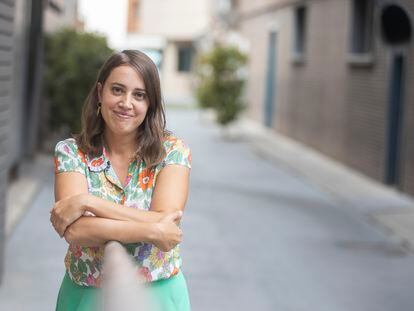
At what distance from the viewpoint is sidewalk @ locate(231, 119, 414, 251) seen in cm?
1018

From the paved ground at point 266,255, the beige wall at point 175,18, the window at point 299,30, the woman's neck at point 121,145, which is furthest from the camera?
the beige wall at point 175,18

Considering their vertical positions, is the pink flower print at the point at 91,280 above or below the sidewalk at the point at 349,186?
above

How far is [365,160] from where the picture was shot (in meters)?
14.4

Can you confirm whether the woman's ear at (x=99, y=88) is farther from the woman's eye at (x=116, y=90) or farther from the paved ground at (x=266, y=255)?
the paved ground at (x=266, y=255)

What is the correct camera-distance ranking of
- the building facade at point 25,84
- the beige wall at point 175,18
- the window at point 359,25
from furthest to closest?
the beige wall at point 175,18 < the window at point 359,25 < the building facade at point 25,84

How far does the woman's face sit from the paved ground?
3628mm

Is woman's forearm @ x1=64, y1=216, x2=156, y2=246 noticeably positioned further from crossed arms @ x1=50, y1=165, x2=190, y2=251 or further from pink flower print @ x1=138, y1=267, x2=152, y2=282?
pink flower print @ x1=138, y1=267, x2=152, y2=282

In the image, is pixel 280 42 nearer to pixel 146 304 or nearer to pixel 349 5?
pixel 349 5

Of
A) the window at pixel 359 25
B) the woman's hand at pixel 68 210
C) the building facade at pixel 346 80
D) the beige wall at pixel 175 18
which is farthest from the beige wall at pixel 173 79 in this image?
the woman's hand at pixel 68 210

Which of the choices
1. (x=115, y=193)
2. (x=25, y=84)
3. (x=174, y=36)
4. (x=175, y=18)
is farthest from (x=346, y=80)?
(x=174, y=36)

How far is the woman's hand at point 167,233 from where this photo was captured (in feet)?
8.27

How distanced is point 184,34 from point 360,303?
43763 millimetres

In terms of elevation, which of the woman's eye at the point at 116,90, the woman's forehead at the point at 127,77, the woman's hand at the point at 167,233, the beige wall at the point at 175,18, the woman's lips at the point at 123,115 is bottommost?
the woman's hand at the point at 167,233

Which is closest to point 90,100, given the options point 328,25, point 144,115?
point 144,115
